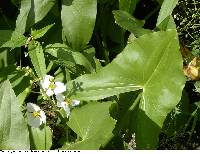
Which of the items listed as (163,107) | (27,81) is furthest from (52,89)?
(163,107)

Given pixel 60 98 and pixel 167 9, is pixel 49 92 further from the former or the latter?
pixel 167 9

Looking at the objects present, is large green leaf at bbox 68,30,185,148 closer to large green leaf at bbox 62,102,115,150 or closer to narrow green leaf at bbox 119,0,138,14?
large green leaf at bbox 62,102,115,150

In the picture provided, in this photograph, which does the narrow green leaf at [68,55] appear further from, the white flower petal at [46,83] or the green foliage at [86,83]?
the white flower petal at [46,83]

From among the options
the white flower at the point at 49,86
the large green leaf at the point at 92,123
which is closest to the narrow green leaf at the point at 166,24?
the large green leaf at the point at 92,123

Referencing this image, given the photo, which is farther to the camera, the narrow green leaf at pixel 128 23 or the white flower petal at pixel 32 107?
the narrow green leaf at pixel 128 23

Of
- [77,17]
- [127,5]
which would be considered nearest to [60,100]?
[77,17]
